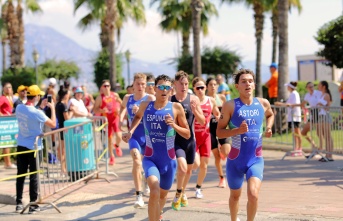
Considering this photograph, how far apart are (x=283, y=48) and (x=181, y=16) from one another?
24.3 m

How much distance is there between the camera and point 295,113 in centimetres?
1566

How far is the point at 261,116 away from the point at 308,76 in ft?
129

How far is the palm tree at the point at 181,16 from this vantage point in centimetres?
4344

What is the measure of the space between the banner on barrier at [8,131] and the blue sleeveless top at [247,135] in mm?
8160

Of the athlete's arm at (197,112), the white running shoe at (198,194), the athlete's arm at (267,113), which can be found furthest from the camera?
the white running shoe at (198,194)

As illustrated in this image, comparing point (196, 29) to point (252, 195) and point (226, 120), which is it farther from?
point (252, 195)

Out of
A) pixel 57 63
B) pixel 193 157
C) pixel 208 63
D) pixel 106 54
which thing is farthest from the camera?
pixel 57 63

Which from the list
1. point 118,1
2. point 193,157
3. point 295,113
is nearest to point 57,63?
point 118,1

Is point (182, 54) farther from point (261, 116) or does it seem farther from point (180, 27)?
point (261, 116)

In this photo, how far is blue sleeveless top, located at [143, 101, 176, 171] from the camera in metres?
7.86

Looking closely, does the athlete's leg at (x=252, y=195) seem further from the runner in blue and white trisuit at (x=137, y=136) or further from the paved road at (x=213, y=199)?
the runner in blue and white trisuit at (x=137, y=136)

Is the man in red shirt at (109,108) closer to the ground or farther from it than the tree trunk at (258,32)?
closer to the ground

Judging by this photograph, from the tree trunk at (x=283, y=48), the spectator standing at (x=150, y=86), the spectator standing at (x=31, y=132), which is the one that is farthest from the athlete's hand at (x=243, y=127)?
the tree trunk at (x=283, y=48)

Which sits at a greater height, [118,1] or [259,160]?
[118,1]
